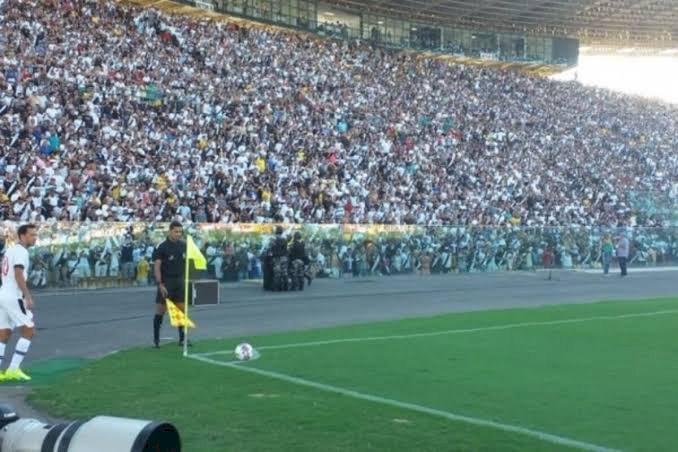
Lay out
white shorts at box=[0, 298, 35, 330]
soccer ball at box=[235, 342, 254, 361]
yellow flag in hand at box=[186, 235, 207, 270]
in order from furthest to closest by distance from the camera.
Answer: yellow flag in hand at box=[186, 235, 207, 270]
soccer ball at box=[235, 342, 254, 361]
white shorts at box=[0, 298, 35, 330]

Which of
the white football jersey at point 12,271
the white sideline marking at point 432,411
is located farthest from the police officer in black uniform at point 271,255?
the white football jersey at point 12,271

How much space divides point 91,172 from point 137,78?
264 inches

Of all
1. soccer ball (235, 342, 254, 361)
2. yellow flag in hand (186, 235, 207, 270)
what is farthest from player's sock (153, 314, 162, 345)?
soccer ball (235, 342, 254, 361)

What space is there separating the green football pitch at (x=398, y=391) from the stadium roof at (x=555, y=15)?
3988cm

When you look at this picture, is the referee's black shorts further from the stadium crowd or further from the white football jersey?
the stadium crowd

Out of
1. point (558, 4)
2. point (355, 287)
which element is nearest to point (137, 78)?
point (355, 287)

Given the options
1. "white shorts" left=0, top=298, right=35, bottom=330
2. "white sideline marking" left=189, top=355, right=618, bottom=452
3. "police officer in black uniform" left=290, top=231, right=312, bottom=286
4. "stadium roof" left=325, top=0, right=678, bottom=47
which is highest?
"stadium roof" left=325, top=0, right=678, bottom=47

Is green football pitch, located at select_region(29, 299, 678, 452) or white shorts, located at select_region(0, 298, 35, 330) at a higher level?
white shorts, located at select_region(0, 298, 35, 330)

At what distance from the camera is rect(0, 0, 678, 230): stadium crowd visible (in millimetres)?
26778

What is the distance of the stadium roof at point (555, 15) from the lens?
53656 millimetres

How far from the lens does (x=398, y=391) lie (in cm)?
992

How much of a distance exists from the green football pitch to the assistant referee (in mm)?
670

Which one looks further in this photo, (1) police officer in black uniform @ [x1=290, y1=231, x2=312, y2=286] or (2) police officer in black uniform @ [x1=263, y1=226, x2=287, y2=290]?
(1) police officer in black uniform @ [x1=290, y1=231, x2=312, y2=286]

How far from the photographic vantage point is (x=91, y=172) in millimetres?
25938
